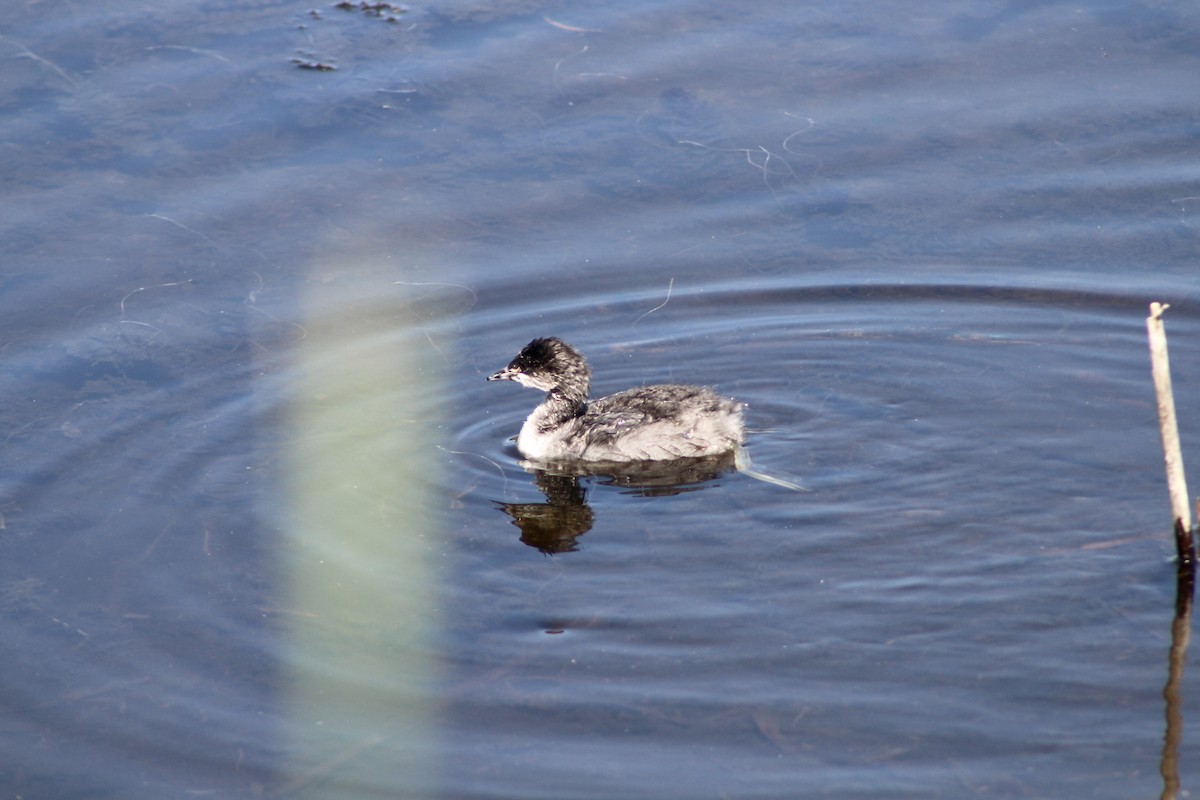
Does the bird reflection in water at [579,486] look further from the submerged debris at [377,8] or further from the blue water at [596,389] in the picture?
the submerged debris at [377,8]

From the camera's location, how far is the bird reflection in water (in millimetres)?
8352

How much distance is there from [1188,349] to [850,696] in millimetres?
3853

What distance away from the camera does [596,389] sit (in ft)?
32.5

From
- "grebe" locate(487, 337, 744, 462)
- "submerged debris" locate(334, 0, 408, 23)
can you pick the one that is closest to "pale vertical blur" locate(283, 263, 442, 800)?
"grebe" locate(487, 337, 744, 462)

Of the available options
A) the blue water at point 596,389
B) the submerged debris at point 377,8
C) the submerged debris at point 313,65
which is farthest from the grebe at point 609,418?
the submerged debris at point 377,8

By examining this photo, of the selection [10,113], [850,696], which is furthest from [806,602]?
[10,113]

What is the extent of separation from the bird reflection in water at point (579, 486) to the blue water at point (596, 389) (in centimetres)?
6

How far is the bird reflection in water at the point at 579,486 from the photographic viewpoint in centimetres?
835

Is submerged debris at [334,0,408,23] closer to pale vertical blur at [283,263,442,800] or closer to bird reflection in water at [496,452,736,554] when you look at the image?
pale vertical blur at [283,263,442,800]

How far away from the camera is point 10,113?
12.5m

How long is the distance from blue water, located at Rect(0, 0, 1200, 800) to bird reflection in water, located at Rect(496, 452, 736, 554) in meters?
0.06

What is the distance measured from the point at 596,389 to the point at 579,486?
1033mm

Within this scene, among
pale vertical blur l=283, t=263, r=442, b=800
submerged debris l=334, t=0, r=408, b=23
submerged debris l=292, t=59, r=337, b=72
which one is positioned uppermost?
submerged debris l=334, t=0, r=408, b=23

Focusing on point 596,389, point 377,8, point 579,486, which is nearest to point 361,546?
point 579,486
